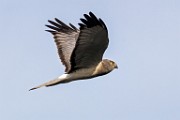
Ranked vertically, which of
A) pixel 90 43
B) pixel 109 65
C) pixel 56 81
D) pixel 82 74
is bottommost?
pixel 56 81

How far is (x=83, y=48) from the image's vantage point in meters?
20.0

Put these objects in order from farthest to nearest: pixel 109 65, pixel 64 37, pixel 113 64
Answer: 1. pixel 64 37
2. pixel 113 64
3. pixel 109 65

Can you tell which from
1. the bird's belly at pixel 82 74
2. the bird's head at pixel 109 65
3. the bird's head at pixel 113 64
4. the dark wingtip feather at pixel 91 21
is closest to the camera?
the dark wingtip feather at pixel 91 21

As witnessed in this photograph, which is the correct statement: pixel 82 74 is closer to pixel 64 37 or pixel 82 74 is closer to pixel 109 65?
pixel 109 65

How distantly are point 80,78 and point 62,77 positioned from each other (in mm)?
475

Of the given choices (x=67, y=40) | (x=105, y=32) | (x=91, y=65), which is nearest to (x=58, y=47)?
(x=67, y=40)

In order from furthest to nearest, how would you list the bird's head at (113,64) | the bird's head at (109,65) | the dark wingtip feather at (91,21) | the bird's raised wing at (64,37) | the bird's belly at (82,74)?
the bird's raised wing at (64,37) < the bird's head at (113,64) < the bird's head at (109,65) < the bird's belly at (82,74) < the dark wingtip feather at (91,21)

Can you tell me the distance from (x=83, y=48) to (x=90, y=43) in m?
0.31

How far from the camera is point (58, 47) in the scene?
2245cm

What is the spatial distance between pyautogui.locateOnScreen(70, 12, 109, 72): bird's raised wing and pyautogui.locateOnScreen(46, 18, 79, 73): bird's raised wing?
4.21 ft

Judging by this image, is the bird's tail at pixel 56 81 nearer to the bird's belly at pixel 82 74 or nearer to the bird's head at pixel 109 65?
the bird's belly at pixel 82 74

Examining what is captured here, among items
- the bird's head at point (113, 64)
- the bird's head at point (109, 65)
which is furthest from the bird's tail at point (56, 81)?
the bird's head at point (113, 64)

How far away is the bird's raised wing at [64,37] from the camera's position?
2227 cm

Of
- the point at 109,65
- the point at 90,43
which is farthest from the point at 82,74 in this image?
the point at 90,43
